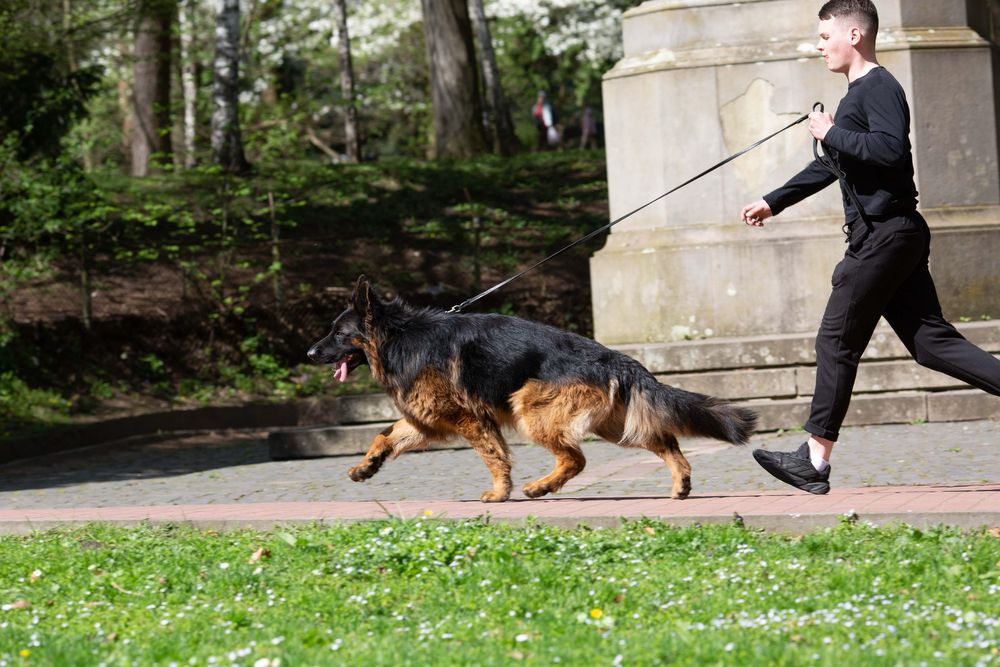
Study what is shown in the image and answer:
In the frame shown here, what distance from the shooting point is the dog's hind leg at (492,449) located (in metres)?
7.57

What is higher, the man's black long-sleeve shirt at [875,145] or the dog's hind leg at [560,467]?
the man's black long-sleeve shirt at [875,145]

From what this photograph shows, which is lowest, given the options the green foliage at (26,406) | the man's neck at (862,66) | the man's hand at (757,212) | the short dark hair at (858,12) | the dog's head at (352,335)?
the green foliage at (26,406)

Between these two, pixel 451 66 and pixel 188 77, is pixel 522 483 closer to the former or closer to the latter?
pixel 451 66

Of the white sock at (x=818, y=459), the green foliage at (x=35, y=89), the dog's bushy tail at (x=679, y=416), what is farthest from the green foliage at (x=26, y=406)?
the white sock at (x=818, y=459)

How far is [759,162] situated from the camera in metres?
12.7

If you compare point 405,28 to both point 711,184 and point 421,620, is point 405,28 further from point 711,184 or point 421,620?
point 421,620

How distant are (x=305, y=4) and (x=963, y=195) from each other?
31.2 metres

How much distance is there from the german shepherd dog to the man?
2.01 ft

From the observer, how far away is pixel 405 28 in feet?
144

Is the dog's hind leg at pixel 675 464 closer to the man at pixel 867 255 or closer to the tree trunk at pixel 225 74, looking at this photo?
the man at pixel 867 255

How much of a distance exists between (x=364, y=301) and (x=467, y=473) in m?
2.46

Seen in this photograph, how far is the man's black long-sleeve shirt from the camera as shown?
636 centimetres

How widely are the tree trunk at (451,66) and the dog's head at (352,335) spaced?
20.4 meters

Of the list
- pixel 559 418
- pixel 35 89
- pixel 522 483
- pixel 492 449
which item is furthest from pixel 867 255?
pixel 35 89
